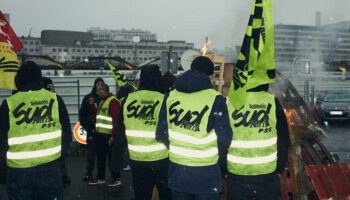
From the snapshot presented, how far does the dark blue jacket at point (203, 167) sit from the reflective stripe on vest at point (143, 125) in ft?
2.96

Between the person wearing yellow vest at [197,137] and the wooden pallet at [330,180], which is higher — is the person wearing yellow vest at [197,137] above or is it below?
above

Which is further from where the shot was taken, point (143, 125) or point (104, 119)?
point (104, 119)

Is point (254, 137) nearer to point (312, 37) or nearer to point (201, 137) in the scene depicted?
point (201, 137)

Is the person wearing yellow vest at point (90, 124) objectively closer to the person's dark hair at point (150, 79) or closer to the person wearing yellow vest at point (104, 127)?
the person wearing yellow vest at point (104, 127)

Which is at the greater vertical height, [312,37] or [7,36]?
[312,37]

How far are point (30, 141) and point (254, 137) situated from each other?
2.24m

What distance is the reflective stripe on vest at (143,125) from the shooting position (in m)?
4.44

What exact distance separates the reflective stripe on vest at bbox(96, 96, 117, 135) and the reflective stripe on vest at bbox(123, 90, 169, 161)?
111 inches

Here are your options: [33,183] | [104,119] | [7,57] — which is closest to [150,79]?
[33,183]

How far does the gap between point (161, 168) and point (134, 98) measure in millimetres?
929

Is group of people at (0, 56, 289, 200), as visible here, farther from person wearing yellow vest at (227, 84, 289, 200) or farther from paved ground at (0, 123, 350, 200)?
paved ground at (0, 123, 350, 200)

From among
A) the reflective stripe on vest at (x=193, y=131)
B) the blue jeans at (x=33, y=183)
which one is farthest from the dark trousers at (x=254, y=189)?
the blue jeans at (x=33, y=183)

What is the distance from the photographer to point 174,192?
11.5ft

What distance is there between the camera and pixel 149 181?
173 inches
